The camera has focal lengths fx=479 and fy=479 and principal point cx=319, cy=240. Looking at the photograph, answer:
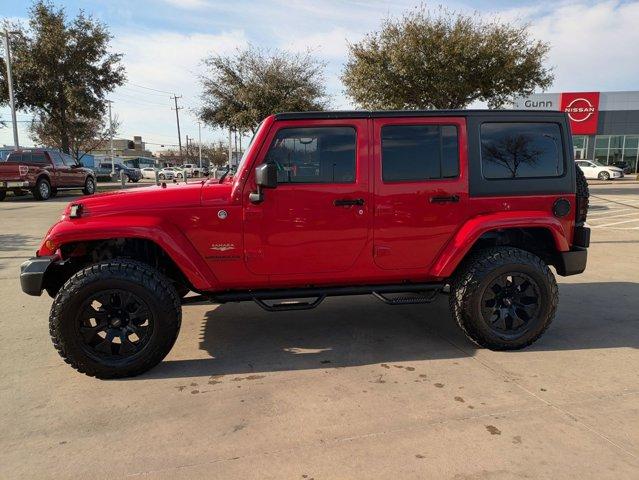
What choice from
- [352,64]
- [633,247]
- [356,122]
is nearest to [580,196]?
[356,122]

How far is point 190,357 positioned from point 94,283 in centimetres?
98

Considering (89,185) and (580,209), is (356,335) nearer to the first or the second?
(580,209)

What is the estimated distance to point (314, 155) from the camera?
146 inches

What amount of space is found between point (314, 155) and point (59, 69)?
2572 cm

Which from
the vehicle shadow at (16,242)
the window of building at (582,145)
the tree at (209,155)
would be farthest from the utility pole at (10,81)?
the tree at (209,155)

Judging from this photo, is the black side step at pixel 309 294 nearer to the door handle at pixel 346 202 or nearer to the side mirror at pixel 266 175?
the door handle at pixel 346 202

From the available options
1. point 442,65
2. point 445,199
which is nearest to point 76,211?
point 445,199

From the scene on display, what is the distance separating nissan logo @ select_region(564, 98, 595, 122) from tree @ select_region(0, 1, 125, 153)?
116 ft

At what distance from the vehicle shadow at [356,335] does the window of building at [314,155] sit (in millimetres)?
1427

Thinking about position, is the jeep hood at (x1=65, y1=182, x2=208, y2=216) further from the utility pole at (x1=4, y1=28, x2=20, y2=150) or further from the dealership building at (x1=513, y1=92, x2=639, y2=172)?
the dealership building at (x1=513, y1=92, x2=639, y2=172)

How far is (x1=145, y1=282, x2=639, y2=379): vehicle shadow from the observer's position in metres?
3.79

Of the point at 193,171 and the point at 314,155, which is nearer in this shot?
the point at 314,155

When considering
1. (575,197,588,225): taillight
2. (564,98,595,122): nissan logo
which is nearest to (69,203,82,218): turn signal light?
(575,197,588,225): taillight

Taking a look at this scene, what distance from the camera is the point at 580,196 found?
4.11m
